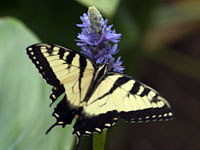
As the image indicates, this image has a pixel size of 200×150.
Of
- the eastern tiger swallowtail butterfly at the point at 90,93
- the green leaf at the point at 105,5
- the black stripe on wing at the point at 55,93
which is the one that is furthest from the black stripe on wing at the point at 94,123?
the green leaf at the point at 105,5

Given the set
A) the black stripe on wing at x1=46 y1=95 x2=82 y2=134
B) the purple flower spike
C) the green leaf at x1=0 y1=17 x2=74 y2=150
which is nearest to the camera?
the purple flower spike

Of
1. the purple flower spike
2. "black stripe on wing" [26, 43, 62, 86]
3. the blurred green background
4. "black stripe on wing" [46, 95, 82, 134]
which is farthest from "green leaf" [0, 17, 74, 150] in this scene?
the purple flower spike

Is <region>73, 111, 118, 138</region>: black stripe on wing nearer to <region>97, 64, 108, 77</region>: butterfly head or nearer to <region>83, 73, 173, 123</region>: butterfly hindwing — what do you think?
<region>83, 73, 173, 123</region>: butterfly hindwing

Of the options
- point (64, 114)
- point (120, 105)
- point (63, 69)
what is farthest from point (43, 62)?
point (120, 105)

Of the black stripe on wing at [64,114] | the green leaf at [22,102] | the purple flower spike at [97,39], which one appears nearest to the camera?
the purple flower spike at [97,39]

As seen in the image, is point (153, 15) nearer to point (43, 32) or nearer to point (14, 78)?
point (43, 32)

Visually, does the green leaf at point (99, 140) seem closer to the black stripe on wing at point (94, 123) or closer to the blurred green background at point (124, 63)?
the black stripe on wing at point (94, 123)

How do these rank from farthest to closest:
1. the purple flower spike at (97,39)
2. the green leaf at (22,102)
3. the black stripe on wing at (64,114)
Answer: the green leaf at (22,102) → the black stripe on wing at (64,114) → the purple flower spike at (97,39)
